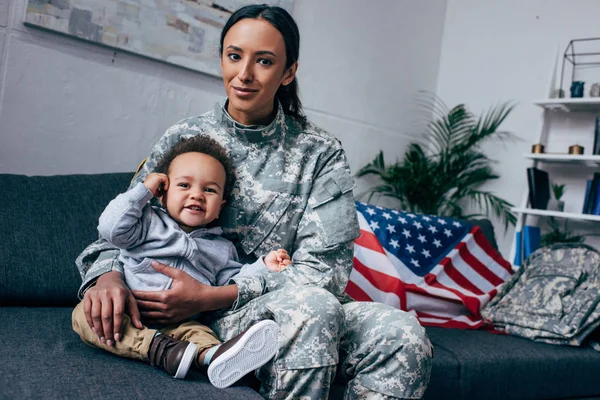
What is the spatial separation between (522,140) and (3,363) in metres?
3.38

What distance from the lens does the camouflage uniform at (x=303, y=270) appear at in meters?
1.17

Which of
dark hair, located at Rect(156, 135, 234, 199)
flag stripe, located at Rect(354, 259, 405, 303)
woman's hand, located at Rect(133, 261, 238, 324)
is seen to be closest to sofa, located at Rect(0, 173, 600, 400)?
woman's hand, located at Rect(133, 261, 238, 324)

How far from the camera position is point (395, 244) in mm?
2461

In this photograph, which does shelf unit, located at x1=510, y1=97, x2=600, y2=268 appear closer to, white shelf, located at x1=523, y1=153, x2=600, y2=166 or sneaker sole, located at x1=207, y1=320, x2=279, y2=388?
white shelf, located at x1=523, y1=153, x2=600, y2=166

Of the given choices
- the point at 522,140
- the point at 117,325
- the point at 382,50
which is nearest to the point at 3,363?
the point at 117,325

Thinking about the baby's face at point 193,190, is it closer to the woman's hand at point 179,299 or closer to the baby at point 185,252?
the baby at point 185,252

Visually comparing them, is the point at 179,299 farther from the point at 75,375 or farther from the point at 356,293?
the point at 356,293

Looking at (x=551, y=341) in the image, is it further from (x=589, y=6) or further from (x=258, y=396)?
(x=589, y=6)

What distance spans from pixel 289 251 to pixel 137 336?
1.74ft

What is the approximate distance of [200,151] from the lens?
1.48 meters

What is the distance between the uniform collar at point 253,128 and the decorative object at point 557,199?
7.47 ft

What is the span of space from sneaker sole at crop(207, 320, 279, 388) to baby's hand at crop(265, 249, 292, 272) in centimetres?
27

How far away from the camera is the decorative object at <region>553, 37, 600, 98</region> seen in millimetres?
3389

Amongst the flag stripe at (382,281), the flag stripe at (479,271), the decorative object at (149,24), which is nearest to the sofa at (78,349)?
the flag stripe at (382,281)
